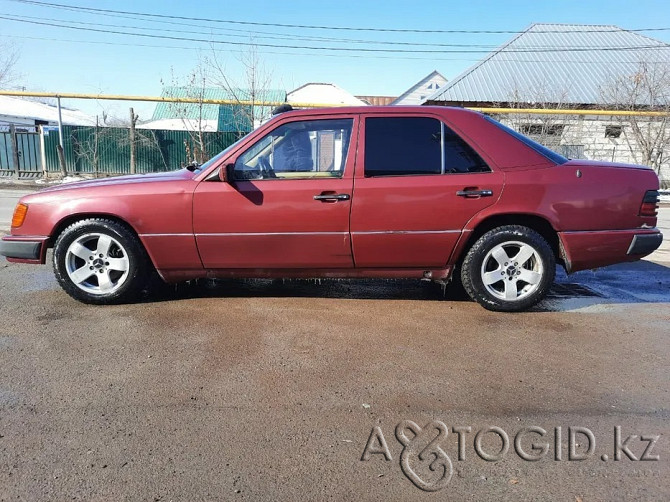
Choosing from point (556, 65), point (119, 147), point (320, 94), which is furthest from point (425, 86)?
point (119, 147)

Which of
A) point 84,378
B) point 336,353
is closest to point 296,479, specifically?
point 336,353

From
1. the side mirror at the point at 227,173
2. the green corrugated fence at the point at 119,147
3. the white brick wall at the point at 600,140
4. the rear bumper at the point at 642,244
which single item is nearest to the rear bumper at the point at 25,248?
the side mirror at the point at 227,173

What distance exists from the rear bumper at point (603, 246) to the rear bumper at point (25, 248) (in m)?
4.36

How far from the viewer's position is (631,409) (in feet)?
8.64

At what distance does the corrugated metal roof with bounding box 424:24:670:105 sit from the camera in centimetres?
2216

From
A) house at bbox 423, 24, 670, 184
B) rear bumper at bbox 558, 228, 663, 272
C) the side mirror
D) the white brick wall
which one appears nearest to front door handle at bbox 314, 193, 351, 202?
the side mirror

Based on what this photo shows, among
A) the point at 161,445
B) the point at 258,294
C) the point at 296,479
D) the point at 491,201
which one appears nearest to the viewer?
the point at 296,479

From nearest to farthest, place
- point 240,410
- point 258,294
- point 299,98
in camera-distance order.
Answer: point 240,410, point 258,294, point 299,98

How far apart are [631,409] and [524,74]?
79.2 ft

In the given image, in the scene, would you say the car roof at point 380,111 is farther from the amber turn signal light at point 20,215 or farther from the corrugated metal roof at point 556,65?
the corrugated metal roof at point 556,65

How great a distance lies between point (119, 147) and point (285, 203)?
16.3 m

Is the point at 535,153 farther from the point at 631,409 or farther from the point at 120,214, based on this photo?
the point at 120,214

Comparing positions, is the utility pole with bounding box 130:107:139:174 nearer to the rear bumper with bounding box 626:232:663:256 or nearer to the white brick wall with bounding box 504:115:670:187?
the white brick wall with bounding box 504:115:670:187

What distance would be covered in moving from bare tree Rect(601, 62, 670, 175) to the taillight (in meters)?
15.0
